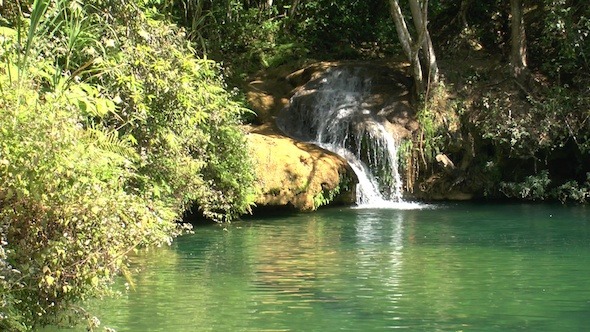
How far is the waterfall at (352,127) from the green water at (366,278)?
3.86m

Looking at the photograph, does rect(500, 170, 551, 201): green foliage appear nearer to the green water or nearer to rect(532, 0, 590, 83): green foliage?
rect(532, 0, 590, 83): green foliage

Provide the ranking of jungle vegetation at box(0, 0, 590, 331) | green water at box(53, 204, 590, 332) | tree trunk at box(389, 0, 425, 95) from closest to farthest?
jungle vegetation at box(0, 0, 590, 331)
green water at box(53, 204, 590, 332)
tree trunk at box(389, 0, 425, 95)

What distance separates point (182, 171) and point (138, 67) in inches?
66.6

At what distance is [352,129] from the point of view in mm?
21531

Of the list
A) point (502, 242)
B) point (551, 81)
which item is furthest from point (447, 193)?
point (502, 242)

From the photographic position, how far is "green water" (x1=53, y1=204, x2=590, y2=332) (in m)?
8.84

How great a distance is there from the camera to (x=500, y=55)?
80.1 feet

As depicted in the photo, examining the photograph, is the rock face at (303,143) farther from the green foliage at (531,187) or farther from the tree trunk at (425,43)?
the green foliage at (531,187)

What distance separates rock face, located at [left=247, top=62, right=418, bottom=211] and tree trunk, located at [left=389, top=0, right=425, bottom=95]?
64 centimetres

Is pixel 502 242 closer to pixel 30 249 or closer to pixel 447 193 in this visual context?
pixel 447 193

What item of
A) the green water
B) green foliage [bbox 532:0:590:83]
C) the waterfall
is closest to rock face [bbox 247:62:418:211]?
the waterfall

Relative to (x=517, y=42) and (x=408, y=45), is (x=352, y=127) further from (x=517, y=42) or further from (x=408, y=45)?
(x=517, y=42)

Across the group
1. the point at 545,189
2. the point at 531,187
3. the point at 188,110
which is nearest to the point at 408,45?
the point at 531,187

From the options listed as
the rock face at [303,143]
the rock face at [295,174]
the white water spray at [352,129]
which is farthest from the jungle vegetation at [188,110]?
the rock face at [295,174]
